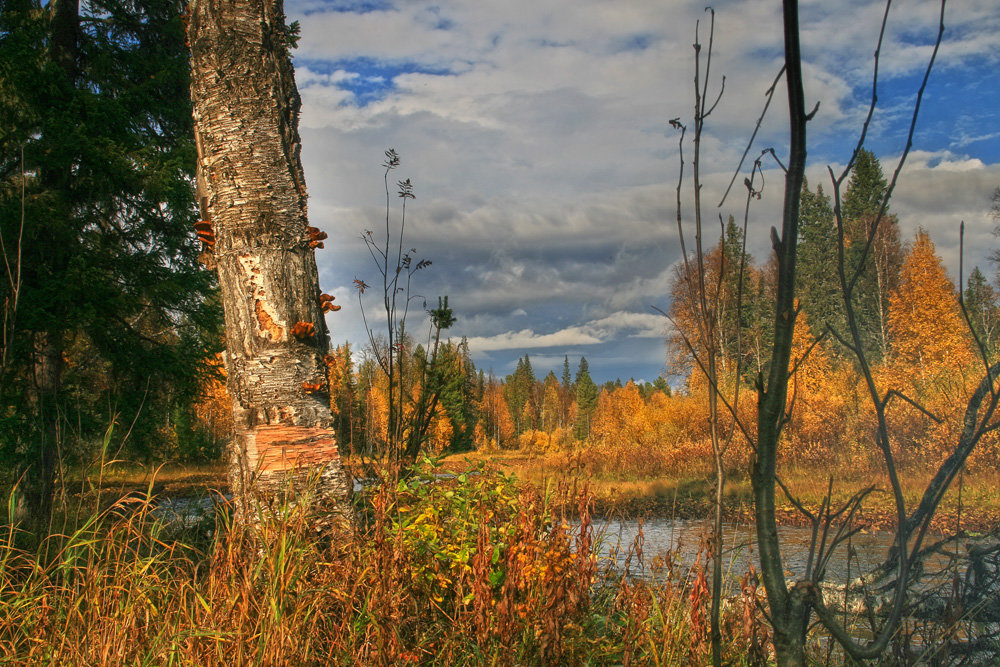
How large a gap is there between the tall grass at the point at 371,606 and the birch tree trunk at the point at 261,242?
1.48ft

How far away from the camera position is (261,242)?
9.46 ft

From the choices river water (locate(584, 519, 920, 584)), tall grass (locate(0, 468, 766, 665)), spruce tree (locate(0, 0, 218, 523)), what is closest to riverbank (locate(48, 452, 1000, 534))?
river water (locate(584, 519, 920, 584))

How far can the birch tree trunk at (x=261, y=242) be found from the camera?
279 cm

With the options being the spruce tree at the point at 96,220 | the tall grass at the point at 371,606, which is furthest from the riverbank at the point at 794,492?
the tall grass at the point at 371,606

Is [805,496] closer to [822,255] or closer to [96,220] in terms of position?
[822,255]

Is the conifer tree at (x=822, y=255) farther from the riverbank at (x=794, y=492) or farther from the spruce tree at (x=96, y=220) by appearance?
the spruce tree at (x=96, y=220)

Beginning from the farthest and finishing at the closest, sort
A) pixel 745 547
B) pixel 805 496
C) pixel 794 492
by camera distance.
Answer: pixel 794 492
pixel 805 496
pixel 745 547

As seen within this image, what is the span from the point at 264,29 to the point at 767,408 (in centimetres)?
329

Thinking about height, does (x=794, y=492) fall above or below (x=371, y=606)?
below

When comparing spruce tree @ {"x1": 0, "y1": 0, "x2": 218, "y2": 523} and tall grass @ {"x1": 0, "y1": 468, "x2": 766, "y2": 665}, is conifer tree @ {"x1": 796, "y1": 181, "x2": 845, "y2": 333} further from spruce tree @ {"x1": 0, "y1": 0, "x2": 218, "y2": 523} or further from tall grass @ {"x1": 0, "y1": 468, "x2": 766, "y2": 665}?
tall grass @ {"x1": 0, "y1": 468, "x2": 766, "y2": 665}

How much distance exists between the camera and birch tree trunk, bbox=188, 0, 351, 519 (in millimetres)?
2785

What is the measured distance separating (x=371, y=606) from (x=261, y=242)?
1.85m

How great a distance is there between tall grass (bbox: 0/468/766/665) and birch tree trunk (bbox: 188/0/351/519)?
1.48 feet

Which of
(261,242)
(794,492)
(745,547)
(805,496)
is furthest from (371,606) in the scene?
(794,492)
